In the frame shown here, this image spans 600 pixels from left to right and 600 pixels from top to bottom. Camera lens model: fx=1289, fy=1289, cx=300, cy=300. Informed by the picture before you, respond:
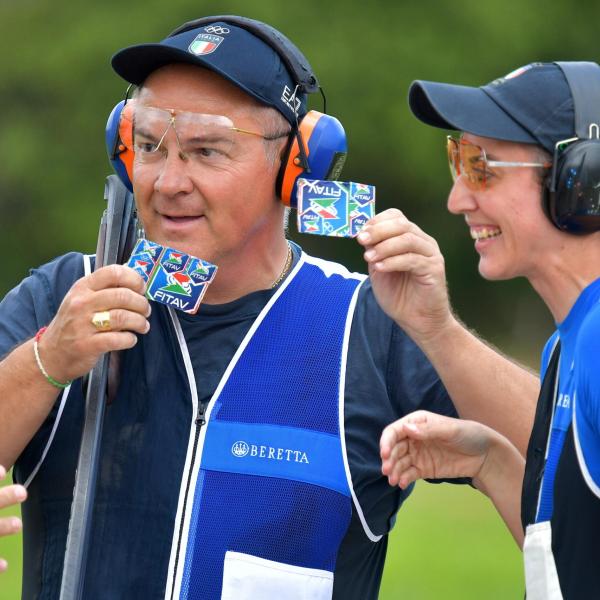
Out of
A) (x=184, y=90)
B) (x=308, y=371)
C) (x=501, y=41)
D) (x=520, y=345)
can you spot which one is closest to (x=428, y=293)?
(x=308, y=371)

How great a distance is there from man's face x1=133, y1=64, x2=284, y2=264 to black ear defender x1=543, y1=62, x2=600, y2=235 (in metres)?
1.13

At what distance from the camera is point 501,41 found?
22.3 meters

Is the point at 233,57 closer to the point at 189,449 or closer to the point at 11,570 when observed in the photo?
the point at 189,449

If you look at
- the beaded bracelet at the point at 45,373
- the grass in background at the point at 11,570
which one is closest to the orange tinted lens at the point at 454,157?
the beaded bracelet at the point at 45,373

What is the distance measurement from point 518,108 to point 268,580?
1542mm

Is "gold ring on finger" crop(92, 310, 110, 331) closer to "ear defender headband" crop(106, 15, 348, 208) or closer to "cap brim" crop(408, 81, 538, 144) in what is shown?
"ear defender headband" crop(106, 15, 348, 208)

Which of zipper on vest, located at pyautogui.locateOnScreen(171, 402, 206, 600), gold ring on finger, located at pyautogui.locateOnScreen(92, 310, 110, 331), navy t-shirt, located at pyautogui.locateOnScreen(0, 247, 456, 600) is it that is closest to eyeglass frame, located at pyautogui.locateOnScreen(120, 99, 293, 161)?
navy t-shirt, located at pyautogui.locateOnScreen(0, 247, 456, 600)

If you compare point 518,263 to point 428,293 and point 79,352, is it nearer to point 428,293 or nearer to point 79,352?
point 428,293

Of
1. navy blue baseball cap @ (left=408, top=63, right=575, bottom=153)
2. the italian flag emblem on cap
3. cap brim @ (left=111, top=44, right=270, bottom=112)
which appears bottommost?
navy blue baseball cap @ (left=408, top=63, right=575, bottom=153)

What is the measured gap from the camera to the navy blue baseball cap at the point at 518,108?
3.14 m

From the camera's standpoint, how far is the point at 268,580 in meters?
3.75

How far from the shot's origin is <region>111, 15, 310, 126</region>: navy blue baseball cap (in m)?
3.88

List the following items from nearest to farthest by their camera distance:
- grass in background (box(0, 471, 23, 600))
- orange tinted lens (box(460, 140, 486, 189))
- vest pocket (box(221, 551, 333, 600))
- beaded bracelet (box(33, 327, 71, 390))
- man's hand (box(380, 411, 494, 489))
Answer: orange tinted lens (box(460, 140, 486, 189)), man's hand (box(380, 411, 494, 489)), beaded bracelet (box(33, 327, 71, 390)), vest pocket (box(221, 551, 333, 600)), grass in background (box(0, 471, 23, 600))

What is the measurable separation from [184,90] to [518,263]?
1.27m
